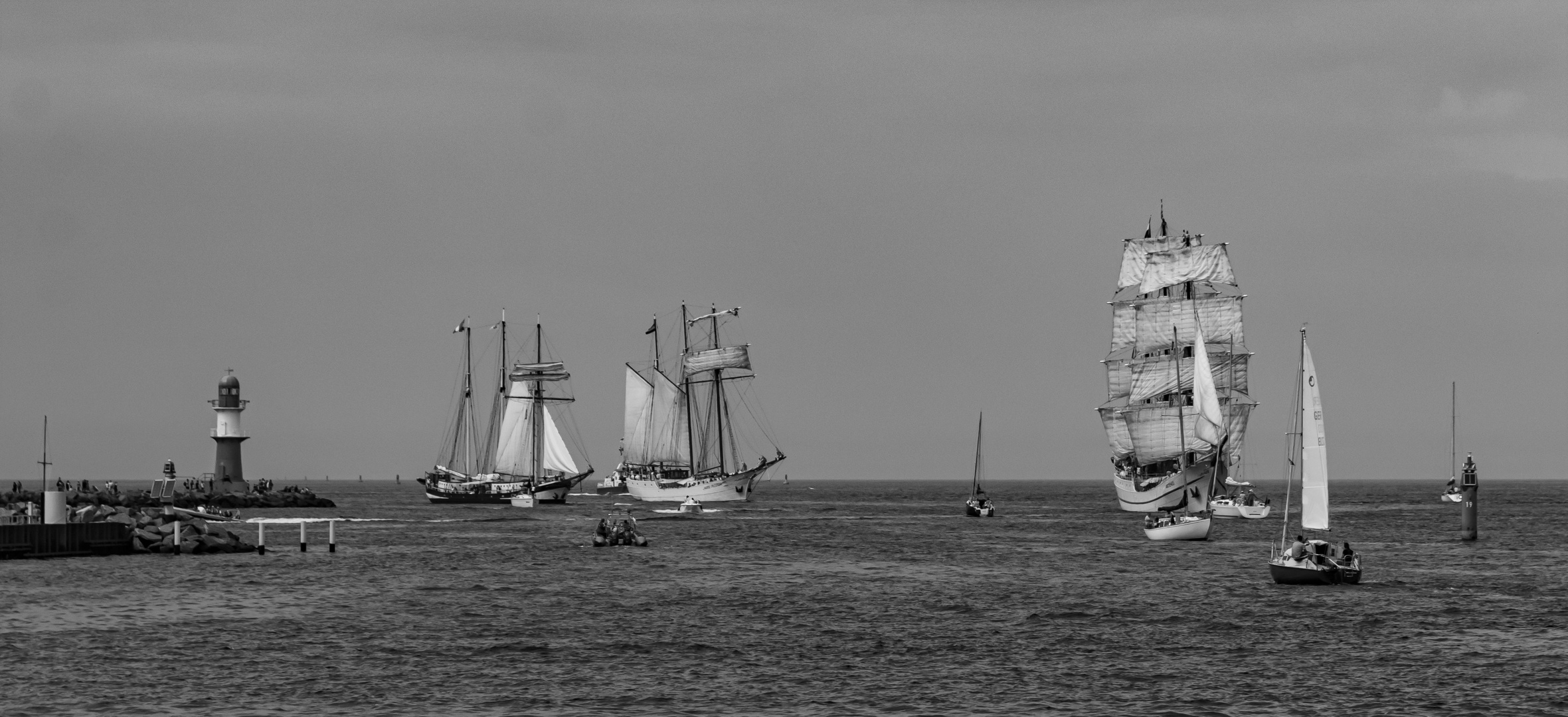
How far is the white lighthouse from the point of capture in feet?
573

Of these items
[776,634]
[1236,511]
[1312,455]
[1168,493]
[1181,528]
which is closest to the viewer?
[776,634]

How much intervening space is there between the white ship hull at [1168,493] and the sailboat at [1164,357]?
28cm

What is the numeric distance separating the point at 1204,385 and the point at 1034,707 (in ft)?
343

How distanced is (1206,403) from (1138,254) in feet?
175

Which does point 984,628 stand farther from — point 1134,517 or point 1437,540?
point 1134,517

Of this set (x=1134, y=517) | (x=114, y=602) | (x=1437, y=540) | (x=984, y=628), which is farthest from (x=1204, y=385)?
(x=114, y=602)

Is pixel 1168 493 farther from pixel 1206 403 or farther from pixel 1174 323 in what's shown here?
pixel 1174 323

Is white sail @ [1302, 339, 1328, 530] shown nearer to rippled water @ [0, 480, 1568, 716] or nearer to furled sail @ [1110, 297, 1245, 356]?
rippled water @ [0, 480, 1568, 716]

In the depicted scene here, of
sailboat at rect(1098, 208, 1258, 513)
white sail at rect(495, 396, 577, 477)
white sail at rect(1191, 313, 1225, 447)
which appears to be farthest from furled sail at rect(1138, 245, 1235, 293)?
white sail at rect(495, 396, 577, 477)

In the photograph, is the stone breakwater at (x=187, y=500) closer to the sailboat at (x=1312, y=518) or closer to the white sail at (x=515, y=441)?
the white sail at (x=515, y=441)

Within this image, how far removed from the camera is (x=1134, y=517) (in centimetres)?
15200

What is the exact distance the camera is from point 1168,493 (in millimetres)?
151250

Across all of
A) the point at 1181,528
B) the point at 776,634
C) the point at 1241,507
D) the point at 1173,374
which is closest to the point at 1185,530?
the point at 1181,528

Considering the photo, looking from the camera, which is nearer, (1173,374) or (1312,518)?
(1312,518)
